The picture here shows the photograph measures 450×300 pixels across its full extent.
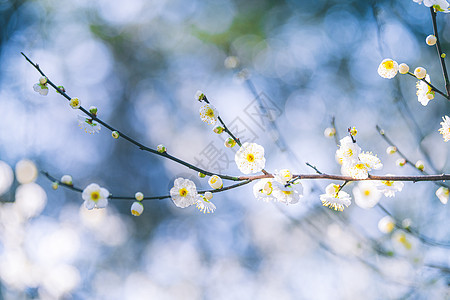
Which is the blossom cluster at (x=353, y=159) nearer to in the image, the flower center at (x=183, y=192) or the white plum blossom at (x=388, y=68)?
the white plum blossom at (x=388, y=68)

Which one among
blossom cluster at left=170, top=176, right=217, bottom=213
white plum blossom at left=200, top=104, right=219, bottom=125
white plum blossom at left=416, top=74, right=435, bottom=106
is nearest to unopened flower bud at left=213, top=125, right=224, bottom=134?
white plum blossom at left=200, top=104, right=219, bottom=125

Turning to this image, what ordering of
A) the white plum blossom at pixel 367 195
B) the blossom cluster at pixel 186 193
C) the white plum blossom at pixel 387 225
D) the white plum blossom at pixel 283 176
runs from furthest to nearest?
1. the white plum blossom at pixel 387 225
2. the white plum blossom at pixel 367 195
3. the blossom cluster at pixel 186 193
4. the white plum blossom at pixel 283 176

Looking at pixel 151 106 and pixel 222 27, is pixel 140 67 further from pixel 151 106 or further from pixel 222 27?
pixel 222 27

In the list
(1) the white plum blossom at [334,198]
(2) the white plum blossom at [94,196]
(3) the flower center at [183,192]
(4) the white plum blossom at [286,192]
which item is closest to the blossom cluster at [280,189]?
(4) the white plum blossom at [286,192]

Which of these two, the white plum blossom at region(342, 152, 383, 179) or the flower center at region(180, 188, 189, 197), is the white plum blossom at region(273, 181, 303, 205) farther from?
the flower center at region(180, 188, 189, 197)

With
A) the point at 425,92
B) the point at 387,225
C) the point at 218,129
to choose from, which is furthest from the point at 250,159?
the point at 387,225

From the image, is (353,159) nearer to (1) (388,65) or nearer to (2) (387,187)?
(2) (387,187)

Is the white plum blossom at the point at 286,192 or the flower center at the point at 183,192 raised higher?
the white plum blossom at the point at 286,192
